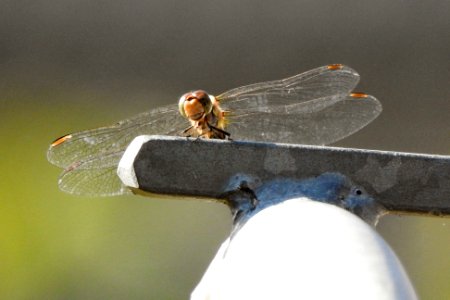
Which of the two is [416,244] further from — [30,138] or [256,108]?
[256,108]

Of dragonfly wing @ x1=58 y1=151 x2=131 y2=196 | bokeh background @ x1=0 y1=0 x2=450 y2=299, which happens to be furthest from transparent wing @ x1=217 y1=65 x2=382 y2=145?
bokeh background @ x1=0 y1=0 x2=450 y2=299

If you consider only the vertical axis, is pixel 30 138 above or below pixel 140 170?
above

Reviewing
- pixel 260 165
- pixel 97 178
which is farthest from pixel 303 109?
pixel 260 165

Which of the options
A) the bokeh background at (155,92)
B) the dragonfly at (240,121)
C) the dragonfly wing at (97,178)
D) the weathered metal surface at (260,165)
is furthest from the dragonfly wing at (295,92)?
the bokeh background at (155,92)

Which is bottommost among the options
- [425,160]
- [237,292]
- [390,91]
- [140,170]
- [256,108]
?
[237,292]

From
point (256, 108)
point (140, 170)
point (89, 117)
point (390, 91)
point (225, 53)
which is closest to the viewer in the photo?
point (140, 170)

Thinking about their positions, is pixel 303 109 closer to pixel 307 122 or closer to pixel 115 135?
pixel 307 122

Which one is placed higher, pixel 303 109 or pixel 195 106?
pixel 303 109

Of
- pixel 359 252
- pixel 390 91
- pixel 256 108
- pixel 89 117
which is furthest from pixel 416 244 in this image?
pixel 359 252
